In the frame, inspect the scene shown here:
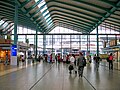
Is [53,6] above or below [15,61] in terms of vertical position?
above

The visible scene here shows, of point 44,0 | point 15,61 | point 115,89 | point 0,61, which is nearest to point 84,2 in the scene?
point 44,0

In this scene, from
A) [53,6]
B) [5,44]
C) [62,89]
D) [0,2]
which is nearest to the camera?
[62,89]

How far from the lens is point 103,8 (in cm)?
3612

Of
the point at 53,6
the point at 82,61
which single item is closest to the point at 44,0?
the point at 53,6

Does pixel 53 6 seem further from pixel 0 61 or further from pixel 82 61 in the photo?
pixel 82 61

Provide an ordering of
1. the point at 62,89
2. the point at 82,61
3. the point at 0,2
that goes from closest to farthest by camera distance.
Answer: the point at 62,89 → the point at 82,61 → the point at 0,2

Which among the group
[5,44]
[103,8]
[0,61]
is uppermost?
[103,8]

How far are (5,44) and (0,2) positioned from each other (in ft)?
23.5

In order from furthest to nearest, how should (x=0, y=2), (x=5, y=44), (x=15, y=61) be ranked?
(x=5, y=44) → (x=0, y=2) → (x=15, y=61)

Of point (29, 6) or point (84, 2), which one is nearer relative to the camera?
point (84, 2)

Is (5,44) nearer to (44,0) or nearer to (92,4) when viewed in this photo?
(44,0)

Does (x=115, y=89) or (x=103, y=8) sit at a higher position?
(x=103, y=8)

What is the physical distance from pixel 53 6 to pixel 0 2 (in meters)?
10.6

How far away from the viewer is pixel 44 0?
39.3 m
